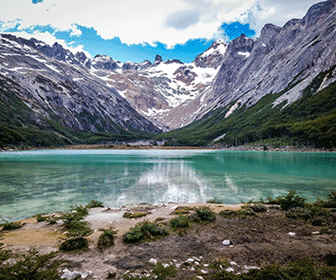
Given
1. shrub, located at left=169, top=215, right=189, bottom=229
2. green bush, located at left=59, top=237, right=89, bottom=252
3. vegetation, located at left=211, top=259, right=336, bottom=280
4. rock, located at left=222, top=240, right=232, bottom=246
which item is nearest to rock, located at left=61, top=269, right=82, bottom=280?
green bush, located at left=59, top=237, right=89, bottom=252

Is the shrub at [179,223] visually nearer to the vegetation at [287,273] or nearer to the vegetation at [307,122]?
the vegetation at [287,273]

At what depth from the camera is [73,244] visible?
11734 mm

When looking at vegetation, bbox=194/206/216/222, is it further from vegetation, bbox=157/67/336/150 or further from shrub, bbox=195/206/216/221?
vegetation, bbox=157/67/336/150

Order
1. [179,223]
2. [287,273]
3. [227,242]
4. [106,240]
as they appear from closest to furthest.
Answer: [287,273] → [227,242] → [106,240] → [179,223]

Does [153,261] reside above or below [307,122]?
below

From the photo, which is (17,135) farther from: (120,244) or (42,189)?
(120,244)

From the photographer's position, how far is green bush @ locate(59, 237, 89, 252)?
458 inches

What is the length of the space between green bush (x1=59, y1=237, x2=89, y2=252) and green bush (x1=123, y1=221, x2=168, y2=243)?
2.28 m

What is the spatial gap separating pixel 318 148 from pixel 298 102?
66.8 meters

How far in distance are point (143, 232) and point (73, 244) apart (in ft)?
13.1

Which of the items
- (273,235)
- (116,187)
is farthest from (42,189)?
(273,235)

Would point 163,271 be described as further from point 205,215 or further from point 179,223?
point 205,215

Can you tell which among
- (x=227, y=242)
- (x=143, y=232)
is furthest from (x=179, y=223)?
(x=227, y=242)

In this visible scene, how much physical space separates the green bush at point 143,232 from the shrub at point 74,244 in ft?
7.49
